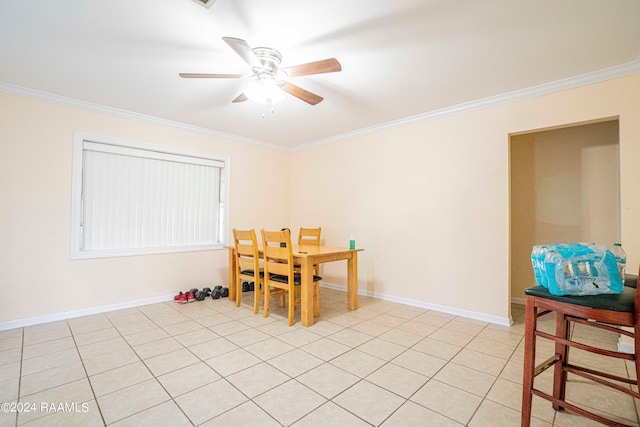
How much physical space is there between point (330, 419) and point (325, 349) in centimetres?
82

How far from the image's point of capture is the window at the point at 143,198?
327 cm

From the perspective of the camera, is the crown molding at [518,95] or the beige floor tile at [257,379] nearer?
the beige floor tile at [257,379]

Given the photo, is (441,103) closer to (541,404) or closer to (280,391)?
(541,404)

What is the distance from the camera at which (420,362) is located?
2152 mm

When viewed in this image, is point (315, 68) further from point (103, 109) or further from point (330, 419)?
point (103, 109)

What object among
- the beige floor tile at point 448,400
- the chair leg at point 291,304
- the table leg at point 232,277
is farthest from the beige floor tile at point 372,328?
the table leg at point 232,277

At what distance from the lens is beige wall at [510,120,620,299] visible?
3135 millimetres

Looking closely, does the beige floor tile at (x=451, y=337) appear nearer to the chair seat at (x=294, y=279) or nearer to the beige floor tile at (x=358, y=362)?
the beige floor tile at (x=358, y=362)

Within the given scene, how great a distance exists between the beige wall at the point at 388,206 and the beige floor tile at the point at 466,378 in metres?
1.23

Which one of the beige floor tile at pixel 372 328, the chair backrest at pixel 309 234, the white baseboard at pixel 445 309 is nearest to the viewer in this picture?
the beige floor tile at pixel 372 328

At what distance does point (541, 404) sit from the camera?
5.49 ft

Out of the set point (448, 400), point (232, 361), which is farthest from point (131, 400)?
point (448, 400)

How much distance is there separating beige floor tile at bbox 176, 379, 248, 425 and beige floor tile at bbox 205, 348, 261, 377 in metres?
0.17

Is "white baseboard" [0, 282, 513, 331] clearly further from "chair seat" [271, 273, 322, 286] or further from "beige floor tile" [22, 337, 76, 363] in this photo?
"chair seat" [271, 273, 322, 286]
